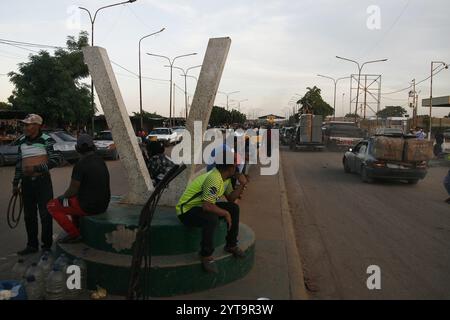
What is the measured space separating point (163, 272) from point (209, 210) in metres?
0.78

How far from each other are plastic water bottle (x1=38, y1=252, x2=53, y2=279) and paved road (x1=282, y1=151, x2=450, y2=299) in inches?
114

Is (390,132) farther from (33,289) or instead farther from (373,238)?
(33,289)

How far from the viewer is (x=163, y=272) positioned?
4453mm

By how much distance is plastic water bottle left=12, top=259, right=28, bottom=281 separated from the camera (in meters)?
4.80

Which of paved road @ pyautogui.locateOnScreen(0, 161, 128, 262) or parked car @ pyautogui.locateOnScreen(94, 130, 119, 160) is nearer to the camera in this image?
paved road @ pyautogui.locateOnScreen(0, 161, 128, 262)

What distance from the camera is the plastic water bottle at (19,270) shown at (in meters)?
4.80

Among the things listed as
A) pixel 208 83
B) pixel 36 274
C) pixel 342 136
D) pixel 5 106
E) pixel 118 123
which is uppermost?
pixel 5 106

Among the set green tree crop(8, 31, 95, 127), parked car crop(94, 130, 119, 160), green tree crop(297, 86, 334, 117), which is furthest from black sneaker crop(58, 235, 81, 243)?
green tree crop(297, 86, 334, 117)

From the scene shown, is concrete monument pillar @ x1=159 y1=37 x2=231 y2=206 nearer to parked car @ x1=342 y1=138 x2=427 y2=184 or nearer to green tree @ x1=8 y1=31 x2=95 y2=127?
parked car @ x1=342 y1=138 x2=427 y2=184

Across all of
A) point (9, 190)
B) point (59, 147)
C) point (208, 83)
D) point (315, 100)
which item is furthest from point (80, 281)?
point (315, 100)

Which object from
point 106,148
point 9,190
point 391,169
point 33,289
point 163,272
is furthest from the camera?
point 106,148

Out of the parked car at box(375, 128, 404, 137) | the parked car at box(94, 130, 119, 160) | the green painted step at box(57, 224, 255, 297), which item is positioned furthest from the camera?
the parked car at box(94, 130, 119, 160)

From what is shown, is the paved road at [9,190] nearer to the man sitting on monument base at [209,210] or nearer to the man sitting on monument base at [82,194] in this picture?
the man sitting on monument base at [82,194]
